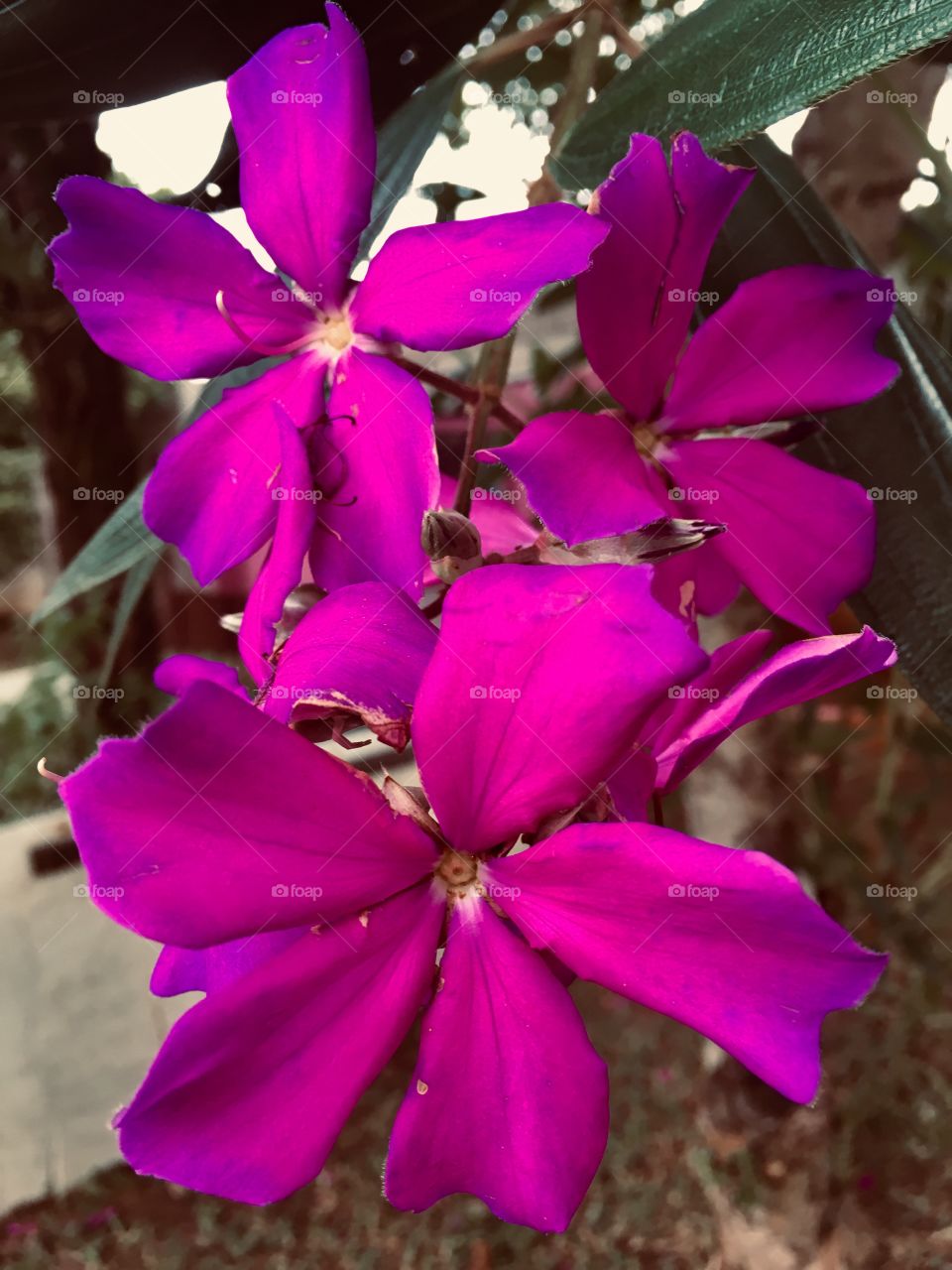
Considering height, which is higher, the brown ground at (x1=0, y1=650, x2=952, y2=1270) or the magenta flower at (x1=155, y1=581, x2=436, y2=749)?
the magenta flower at (x1=155, y1=581, x2=436, y2=749)

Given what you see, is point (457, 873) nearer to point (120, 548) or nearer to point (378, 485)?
point (378, 485)

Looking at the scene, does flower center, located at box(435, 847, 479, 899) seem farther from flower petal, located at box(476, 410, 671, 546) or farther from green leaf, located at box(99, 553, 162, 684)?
green leaf, located at box(99, 553, 162, 684)

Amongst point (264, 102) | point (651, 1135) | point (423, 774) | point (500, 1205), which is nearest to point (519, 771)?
point (423, 774)

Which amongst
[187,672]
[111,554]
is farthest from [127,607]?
[187,672]

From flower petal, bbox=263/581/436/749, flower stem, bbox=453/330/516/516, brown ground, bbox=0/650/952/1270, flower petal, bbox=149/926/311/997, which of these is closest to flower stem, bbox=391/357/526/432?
flower stem, bbox=453/330/516/516

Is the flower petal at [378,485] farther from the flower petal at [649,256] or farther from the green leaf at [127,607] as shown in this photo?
the green leaf at [127,607]

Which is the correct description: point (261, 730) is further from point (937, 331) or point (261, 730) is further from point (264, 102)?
point (937, 331)
